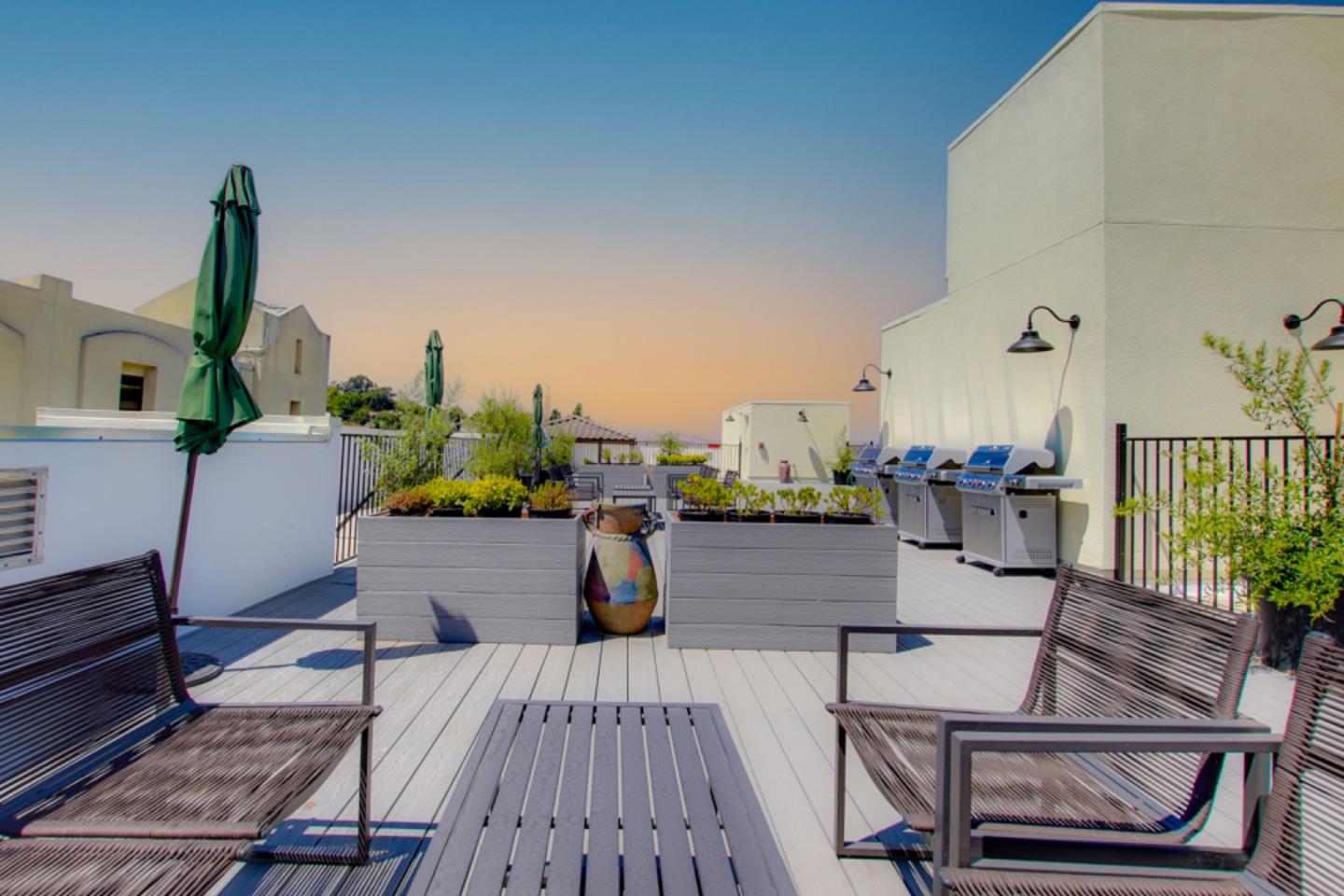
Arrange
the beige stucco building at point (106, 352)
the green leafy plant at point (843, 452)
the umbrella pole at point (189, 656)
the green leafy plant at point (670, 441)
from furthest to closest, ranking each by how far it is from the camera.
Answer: the green leafy plant at point (843, 452), the green leafy plant at point (670, 441), the beige stucco building at point (106, 352), the umbrella pole at point (189, 656)

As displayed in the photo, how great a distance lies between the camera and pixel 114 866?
1.13 meters

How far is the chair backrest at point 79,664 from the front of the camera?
1415mm

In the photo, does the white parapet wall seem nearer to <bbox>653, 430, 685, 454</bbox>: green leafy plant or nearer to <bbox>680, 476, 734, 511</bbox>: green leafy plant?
<bbox>680, 476, 734, 511</bbox>: green leafy plant

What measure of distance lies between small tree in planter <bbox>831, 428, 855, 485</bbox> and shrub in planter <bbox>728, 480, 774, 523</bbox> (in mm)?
9267

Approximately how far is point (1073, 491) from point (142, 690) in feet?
23.4

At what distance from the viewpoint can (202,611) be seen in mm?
4238

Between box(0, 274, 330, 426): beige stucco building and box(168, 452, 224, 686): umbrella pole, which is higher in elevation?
box(0, 274, 330, 426): beige stucco building

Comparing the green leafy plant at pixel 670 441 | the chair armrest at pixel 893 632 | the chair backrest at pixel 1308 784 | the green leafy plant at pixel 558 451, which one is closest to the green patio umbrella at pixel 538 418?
the green leafy plant at pixel 558 451

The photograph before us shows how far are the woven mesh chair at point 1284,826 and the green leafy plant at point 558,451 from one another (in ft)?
39.8

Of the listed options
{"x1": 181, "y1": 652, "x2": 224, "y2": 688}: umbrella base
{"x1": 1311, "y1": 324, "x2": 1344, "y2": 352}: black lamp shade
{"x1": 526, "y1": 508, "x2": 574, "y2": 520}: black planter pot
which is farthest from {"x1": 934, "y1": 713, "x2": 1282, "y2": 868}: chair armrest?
{"x1": 1311, "y1": 324, "x2": 1344, "y2": 352}: black lamp shade

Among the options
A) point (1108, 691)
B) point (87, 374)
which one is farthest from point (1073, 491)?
point (87, 374)

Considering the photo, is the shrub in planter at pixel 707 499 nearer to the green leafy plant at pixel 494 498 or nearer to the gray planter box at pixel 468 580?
the gray planter box at pixel 468 580

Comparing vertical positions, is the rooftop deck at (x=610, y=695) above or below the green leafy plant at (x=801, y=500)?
below

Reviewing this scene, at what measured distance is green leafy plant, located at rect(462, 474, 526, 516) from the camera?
3.79 m
